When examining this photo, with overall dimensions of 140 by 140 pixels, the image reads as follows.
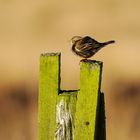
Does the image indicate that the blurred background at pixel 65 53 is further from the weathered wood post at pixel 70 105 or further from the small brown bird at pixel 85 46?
the weathered wood post at pixel 70 105

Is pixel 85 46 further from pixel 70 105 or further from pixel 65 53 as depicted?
pixel 65 53

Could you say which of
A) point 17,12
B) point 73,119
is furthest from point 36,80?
point 73,119

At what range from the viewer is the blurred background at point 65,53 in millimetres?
7352

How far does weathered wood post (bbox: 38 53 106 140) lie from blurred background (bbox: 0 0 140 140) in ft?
12.7

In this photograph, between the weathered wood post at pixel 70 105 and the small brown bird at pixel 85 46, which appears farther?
→ the small brown bird at pixel 85 46

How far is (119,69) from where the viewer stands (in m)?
8.57

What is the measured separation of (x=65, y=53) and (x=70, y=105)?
5.90m

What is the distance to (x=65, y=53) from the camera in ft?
29.6

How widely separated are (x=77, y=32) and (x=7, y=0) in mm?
1705

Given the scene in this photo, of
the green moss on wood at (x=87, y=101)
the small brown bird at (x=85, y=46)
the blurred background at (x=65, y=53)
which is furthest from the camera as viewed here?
the blurred background at (x=65, y=53)

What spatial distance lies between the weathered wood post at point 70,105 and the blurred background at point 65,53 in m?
3.87

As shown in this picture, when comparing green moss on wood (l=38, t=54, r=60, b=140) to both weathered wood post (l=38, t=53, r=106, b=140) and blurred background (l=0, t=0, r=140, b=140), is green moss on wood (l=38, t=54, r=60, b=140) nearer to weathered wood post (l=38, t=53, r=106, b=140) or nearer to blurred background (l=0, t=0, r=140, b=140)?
weathered wood post (l=38, t=53, r=106, b=140)

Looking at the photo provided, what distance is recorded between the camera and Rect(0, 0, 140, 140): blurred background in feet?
24.1

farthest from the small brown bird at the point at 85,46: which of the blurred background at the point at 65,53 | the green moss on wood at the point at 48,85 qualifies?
the blurred background at the point at 65,53
